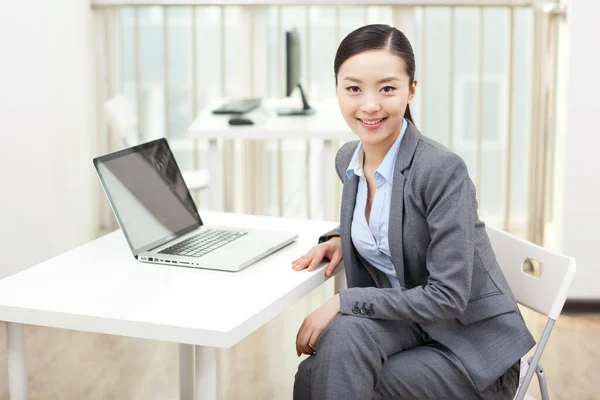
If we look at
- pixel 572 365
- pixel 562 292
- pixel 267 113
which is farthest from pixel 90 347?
pixel 562 292

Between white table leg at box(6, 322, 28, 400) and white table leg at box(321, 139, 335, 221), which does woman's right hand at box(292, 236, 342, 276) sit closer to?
white table leg at box(6, 322, 28, 400)

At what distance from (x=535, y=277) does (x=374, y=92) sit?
54 cm

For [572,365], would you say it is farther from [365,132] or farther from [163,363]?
[365,132]

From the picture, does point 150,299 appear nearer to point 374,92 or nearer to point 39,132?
point 374,92

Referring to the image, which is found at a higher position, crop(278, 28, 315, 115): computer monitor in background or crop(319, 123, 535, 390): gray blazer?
crop(278, 28, 315, 115): computer monitor in background

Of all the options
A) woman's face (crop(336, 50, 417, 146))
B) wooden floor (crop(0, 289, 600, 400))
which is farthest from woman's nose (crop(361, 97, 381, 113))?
wooden floor (crop(0, 289, 600, 400))

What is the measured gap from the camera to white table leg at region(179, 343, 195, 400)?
2.43 meters

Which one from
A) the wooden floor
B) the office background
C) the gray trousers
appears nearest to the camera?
the gray trousers

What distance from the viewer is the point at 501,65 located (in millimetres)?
4691

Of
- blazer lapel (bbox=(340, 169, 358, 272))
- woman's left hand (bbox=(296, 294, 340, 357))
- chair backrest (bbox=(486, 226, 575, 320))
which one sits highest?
blazer lapel (bbox=(340, 169, 358, 272))

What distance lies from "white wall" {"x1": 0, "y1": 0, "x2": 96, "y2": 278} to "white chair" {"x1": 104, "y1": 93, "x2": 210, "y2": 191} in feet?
0.69

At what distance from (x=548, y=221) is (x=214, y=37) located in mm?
1895

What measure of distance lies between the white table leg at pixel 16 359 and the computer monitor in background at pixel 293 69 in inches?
91.7

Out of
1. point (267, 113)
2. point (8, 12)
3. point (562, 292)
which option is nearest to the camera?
point (562, 292)
